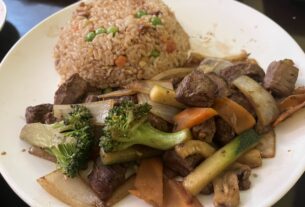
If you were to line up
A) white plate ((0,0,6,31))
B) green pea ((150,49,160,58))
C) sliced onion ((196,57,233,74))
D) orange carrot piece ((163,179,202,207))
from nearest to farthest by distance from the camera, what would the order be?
orange carrot piece ((163,179,202,207)) < sliced onion ((196,57,233,74)) < green pea ((150,49,160,58)) < white plate ((0,0,6,31))

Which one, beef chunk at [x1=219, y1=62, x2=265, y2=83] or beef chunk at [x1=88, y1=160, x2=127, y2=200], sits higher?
beef chunk at [x1=219, y1=62, x2=265, y2=83]

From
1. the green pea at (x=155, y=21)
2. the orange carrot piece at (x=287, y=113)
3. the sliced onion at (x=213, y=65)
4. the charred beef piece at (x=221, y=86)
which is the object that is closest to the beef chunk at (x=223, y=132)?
the charred beef piece at (x=221, y=86)

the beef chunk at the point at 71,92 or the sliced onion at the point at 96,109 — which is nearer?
the sliced onion at the point at 96,109

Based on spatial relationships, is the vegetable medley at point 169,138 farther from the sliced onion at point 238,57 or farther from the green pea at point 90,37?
the green pea at point 90,37

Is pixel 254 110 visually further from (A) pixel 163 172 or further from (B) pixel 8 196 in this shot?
(B) pixel 8 196

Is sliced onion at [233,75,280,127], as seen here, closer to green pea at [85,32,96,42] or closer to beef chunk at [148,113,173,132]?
beef chunk at [148,113,173,132]

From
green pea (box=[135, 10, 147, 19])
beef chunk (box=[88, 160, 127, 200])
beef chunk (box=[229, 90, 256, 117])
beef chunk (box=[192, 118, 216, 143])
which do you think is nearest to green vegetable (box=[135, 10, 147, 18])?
green pea (box=[135, 10, 147, 19])

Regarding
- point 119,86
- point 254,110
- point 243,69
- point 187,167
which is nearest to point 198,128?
point 187,167
